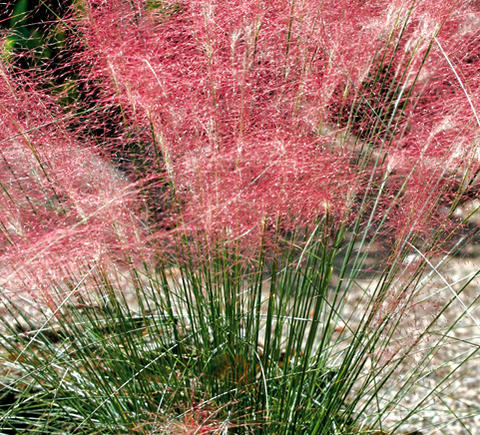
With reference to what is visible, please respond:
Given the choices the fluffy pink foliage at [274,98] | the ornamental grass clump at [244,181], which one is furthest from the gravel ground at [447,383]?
the fluffy pink foliage at [274,98]

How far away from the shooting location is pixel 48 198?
3.95ft

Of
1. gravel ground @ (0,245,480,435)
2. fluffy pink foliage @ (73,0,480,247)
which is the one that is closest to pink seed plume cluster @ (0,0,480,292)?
fluffy pink foliage @ (73,0,480,247)

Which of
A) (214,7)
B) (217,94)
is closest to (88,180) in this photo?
(217,94)

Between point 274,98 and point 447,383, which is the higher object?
point 274,98

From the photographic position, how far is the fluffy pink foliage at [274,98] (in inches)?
38.1

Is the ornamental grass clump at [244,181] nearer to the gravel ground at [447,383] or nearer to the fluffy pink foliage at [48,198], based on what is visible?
the fluffy pink foliage at [48,198]

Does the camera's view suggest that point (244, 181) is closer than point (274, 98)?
Yes

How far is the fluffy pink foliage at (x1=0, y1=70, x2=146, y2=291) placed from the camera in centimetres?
97

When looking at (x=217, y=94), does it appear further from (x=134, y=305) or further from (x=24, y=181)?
(x=134, y=305)

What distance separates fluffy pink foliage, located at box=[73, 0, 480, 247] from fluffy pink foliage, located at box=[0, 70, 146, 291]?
0.43ft

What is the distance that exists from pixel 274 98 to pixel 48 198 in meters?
0.54

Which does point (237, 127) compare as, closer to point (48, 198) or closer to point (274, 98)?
point (274, 98)

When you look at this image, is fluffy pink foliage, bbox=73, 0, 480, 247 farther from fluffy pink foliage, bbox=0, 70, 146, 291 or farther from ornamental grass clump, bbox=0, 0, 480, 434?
fluffy pink foliage, bbox=0, 70, 146, 291

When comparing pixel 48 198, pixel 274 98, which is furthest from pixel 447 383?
pixel 48 198
